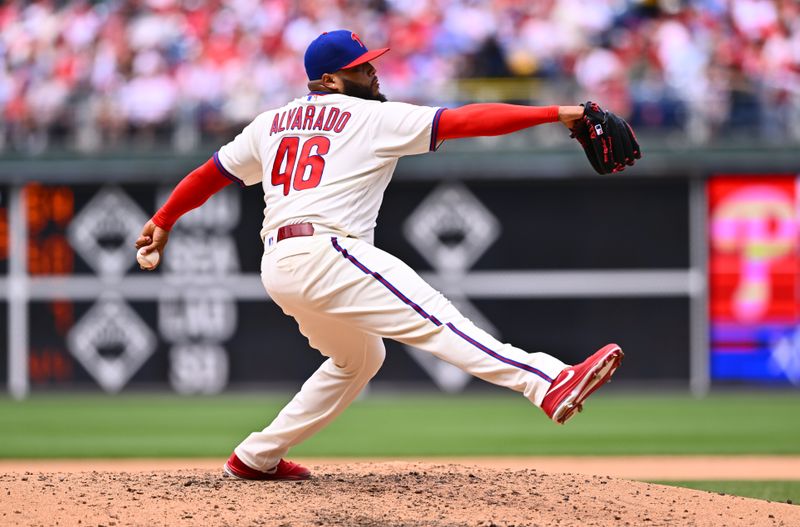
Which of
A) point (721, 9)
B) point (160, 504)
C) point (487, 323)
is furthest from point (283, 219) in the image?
point (721, 9)

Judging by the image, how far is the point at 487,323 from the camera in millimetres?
14141

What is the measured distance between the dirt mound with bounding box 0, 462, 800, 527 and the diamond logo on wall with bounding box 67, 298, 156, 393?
8653mm

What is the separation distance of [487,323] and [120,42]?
5539 mm

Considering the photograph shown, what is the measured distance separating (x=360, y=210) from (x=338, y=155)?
0.76 ft

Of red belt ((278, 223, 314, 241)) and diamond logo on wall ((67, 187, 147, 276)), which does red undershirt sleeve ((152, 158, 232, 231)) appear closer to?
red belt ((278, 223, 314, 241))

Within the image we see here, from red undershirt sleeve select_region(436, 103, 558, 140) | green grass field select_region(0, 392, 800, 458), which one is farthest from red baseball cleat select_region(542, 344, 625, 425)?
green grass field select_region(0, 392, 800, 458)

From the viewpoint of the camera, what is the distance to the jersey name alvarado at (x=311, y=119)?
5.14 m

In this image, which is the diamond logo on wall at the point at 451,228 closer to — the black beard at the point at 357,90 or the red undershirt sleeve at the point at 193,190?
the red undershirt sleeve at the point at 193,190

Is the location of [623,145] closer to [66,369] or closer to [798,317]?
[798,317]

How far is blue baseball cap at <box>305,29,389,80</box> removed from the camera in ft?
17.1

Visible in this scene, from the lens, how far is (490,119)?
4.86 metres

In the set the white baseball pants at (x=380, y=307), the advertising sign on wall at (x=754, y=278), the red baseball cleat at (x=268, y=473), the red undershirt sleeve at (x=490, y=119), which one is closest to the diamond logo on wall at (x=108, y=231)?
the advertising sign on wall at (x=754, y=278)

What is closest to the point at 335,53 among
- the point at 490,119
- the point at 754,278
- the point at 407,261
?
the point at 490,119

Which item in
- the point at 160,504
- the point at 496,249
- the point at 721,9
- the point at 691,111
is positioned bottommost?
the point at 160,504
